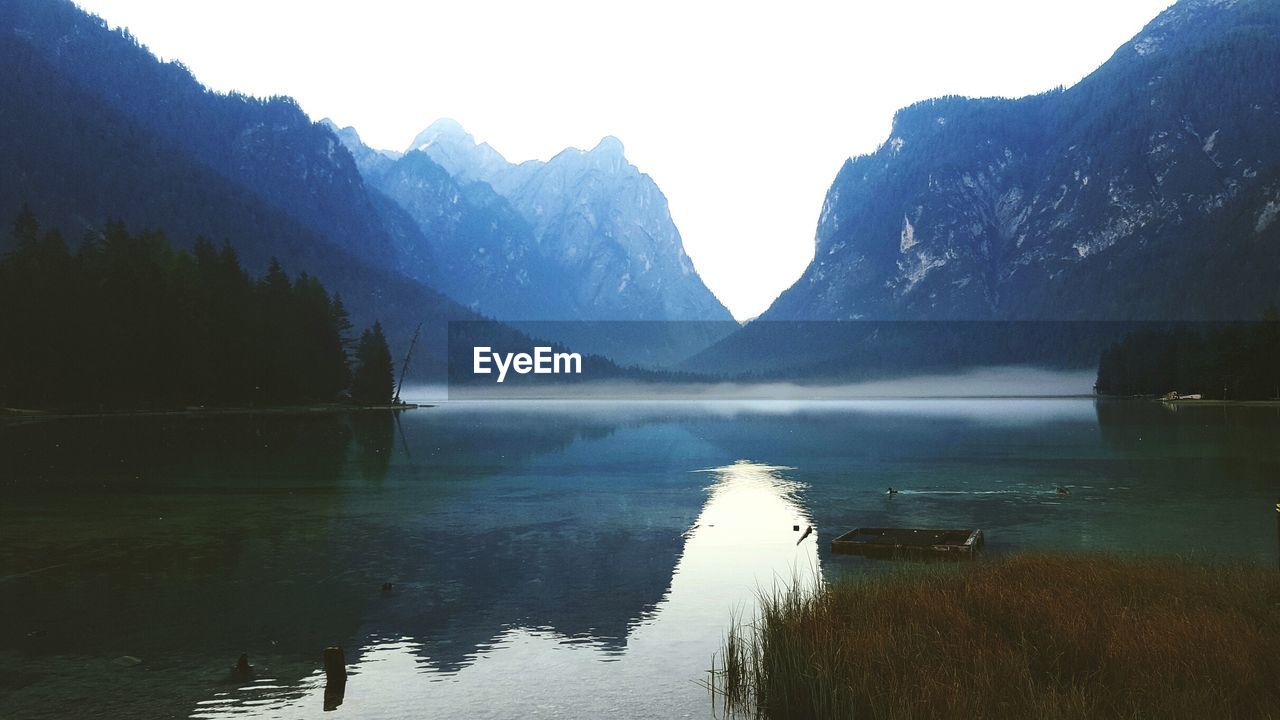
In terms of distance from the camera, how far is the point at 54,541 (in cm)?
3253

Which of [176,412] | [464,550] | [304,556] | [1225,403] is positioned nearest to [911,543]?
[464,550]

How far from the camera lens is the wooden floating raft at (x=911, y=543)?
28.8 metres

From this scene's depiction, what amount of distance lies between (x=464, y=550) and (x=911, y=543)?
14.8 metres

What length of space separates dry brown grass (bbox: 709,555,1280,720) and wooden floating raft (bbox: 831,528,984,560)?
7299mm

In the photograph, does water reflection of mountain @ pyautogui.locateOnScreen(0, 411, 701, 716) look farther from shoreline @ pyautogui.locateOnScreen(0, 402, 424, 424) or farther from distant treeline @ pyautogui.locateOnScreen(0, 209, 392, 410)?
distant treeline @ pyautogui.locateOnScreen(0, 209, 392, 410)

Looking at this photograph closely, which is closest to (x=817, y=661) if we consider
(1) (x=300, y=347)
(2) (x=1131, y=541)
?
(2) (x=1131, y=541)

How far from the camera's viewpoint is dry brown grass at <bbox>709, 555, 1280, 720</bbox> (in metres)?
13.6

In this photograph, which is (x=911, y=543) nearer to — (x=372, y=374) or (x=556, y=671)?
(x=556, y=671)

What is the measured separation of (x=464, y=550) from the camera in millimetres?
32062

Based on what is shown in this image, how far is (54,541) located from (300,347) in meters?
122

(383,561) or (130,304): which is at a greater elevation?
(130,304)

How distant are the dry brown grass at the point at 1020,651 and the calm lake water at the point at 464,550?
2.14 metres

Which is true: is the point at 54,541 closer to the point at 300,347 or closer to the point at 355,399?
the point at 300,347

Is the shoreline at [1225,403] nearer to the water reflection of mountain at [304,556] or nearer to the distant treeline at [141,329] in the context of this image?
the water reflection of mountain at [304,556]
